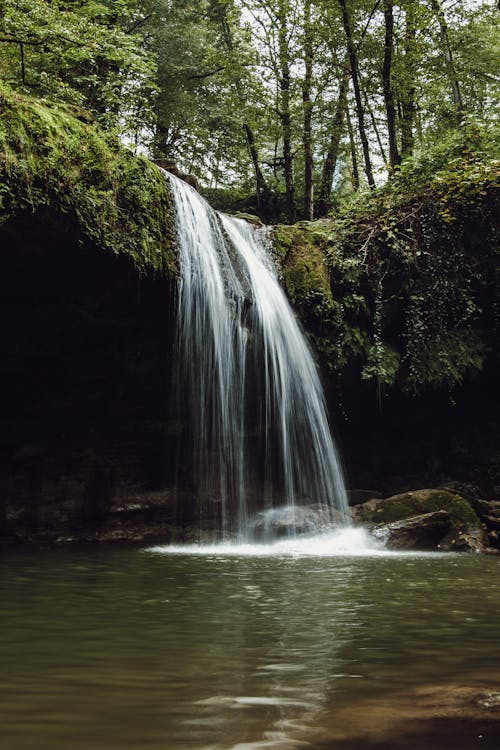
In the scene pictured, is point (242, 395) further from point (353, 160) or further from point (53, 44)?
point (353, 160)

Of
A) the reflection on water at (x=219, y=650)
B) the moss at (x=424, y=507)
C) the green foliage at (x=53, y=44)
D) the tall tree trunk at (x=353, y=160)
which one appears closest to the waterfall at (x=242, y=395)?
the moss at (x=424, y=507)

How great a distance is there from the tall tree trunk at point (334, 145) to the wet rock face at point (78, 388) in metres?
10.4

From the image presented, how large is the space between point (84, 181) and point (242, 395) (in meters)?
4.28

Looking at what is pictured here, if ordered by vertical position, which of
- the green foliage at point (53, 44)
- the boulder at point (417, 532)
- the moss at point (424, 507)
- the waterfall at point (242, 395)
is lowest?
the boulder at point (417, 532)

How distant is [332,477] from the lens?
11.4m

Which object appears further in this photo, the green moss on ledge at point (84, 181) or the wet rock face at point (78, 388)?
the wet rock face at point (78, 388)

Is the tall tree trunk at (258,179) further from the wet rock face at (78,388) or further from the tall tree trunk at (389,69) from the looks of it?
the wet rock face at (78,388)

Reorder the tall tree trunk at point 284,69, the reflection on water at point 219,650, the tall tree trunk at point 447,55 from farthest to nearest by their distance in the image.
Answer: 1. the tall tree trunk at point 284,69
2. the tall tree trunk at point 447,55
3. the reflection on water at point 219,650

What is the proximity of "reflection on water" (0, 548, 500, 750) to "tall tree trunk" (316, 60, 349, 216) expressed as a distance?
1442 cm

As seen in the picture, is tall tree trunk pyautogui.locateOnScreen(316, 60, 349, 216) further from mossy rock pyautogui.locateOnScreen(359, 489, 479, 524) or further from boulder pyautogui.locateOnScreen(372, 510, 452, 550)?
boulder pyautogui.locateOnScreen(372, 510, 452, 550)

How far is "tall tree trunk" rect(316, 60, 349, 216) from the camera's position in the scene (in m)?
17.5

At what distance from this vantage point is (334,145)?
19031 millimetres

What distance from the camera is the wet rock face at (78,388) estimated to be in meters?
8.80

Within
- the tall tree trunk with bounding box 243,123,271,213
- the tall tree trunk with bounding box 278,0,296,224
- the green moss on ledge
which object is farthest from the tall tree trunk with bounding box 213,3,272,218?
the green moss on ledge
